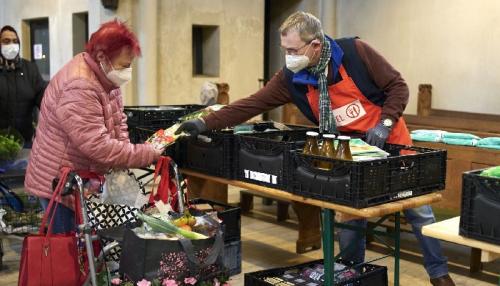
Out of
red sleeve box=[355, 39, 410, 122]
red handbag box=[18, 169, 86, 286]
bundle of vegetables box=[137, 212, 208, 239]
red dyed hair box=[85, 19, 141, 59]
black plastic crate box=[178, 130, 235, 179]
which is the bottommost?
red handbag box=[18, 169, 86, 286]

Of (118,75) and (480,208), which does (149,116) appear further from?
(480,208)

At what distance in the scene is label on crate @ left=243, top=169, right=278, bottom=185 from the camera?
3.14 m

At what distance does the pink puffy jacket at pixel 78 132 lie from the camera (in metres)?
2.71

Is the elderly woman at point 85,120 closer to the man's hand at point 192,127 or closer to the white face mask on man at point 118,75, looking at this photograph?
Answer: the white face mask on man at point 118,75

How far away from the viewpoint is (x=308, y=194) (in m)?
2.83

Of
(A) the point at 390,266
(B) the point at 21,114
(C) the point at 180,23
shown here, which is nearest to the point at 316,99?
(A) the point at 390,266

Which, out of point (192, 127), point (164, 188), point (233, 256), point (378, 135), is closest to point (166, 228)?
point (164, 188)

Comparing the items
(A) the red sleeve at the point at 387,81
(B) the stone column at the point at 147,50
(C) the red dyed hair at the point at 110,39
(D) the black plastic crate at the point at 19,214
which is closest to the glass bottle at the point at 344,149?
(A) the red sleeve at the point at 387,81

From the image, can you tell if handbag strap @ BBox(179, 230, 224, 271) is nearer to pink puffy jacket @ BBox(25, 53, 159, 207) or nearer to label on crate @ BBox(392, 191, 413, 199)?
pink puffy jacket @ BBox(25, 53, 159, 207)

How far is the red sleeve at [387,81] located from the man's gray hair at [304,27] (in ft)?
0.82

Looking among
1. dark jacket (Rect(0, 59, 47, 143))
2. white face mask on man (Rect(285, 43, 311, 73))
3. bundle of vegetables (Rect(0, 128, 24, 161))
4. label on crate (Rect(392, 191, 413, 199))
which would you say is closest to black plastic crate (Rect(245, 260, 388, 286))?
label on crate (Rect(392, 191, 413, 199))

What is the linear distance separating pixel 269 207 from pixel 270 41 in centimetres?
387

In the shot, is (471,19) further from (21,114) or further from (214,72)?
(21,114)

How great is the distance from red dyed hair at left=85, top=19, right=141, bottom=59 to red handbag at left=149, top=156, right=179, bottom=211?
56 cm
